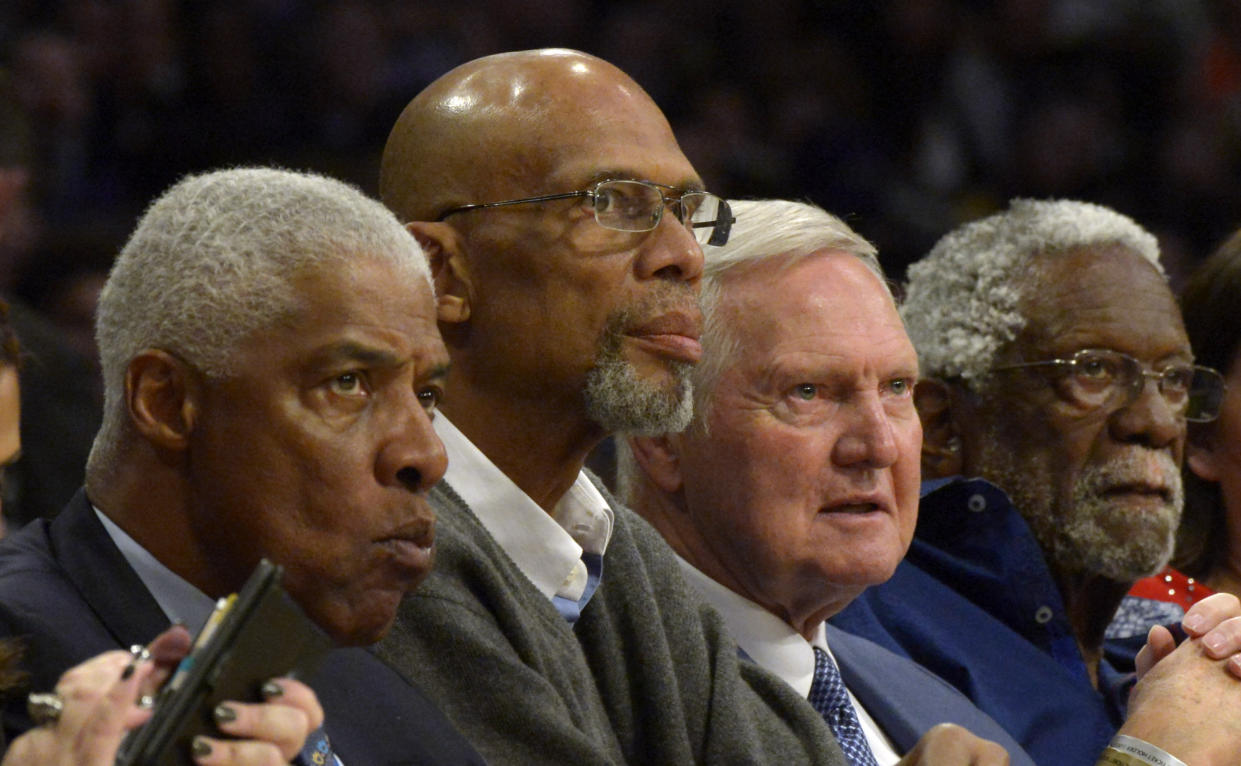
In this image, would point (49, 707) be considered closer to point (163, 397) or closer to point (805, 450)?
point (163, 397)

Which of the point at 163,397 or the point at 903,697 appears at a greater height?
the point at 163,397

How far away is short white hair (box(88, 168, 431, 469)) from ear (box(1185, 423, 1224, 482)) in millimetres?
2248

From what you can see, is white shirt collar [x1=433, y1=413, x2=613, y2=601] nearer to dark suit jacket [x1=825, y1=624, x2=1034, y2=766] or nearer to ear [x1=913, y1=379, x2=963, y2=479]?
dark suit jacket [x1=825, y1=624, x2=1034, y2=766]

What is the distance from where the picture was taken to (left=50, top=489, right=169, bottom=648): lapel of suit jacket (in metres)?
1.79

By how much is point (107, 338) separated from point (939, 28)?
19.1 feet

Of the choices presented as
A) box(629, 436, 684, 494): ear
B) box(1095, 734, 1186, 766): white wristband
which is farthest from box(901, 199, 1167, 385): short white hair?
box(1095, 734, 1186, 766): white wristband

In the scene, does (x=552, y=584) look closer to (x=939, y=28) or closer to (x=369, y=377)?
(x=369, y=377)

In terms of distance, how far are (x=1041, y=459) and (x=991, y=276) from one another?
37 centimetres

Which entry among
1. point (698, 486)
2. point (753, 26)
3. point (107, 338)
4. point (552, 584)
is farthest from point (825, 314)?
point (753, 26)

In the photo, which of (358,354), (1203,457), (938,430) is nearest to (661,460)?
(938,430)

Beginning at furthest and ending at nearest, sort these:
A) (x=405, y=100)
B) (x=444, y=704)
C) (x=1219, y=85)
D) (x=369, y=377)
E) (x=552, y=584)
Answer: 1. (x=1219, y=85)
2. (x=405, y=100)
3. (x=552, y=584)
4. (x=444, y=704)
5. (x=369, y=377)

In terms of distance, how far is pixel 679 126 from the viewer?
6488mm

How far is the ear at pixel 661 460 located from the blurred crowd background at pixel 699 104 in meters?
1.54

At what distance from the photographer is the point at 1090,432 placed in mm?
3361
